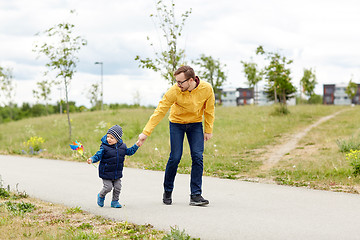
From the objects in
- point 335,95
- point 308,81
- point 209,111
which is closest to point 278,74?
point 209,111

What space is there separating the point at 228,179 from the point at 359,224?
12.0 feet

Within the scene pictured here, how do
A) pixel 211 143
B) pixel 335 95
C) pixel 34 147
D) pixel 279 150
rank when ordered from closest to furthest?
pixel 279 150 → pixel 211 143 → pixel 34 147 → pixel 335 95

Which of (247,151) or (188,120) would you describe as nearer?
(188,120)

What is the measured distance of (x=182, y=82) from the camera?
17.3 ft

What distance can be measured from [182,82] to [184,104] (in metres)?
0.33

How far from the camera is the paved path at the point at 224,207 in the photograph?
171 inches

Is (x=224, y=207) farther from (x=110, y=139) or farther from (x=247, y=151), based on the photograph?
(x=247, y=151)

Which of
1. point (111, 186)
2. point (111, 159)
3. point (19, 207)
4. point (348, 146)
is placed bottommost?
point (19, 207)

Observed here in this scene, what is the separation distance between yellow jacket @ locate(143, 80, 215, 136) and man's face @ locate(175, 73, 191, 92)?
0.11 m

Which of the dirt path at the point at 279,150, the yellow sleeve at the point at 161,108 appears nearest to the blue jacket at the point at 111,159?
the yellow sleeve at the point at 161,108

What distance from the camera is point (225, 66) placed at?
42.4 meters

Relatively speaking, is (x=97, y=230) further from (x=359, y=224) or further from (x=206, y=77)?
(x=206, y=77)

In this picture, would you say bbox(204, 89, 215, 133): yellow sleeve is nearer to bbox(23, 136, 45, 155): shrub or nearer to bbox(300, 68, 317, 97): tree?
bbox(23, 136, 45, 155): shrub

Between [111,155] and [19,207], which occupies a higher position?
[111,155]
